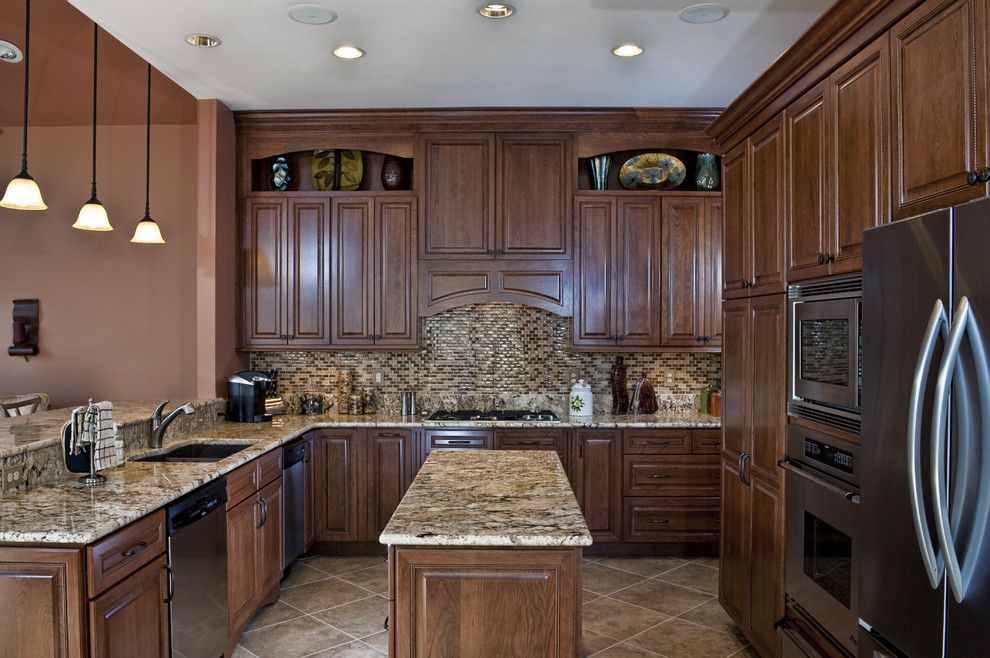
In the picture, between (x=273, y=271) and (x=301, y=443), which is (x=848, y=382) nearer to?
(x=301, y=443)

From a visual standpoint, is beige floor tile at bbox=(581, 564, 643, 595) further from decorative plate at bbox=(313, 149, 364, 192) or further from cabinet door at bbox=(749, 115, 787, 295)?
decorative plate at bbox=(313, 149, 364, 192)

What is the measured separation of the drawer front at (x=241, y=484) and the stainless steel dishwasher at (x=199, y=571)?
86mm

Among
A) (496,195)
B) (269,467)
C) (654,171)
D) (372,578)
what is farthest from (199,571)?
(654,171)

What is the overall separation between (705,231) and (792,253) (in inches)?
83.4

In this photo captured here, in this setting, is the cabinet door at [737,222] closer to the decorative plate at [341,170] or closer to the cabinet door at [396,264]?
the cabinet door at [396,264]

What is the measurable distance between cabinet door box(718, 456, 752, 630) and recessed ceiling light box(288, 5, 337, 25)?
2847 millimetres

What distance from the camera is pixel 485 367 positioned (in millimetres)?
4949

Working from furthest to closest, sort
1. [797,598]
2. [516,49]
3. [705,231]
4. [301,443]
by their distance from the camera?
[705,231], [301,443], [516,49], [797,598]

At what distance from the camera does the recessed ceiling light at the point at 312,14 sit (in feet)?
9.88

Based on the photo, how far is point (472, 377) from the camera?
4.95 meters

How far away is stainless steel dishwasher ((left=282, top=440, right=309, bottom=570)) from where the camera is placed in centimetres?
379

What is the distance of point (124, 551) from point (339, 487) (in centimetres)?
223

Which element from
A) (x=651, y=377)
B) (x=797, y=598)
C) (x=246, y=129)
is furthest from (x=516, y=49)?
(x=797, y=598)

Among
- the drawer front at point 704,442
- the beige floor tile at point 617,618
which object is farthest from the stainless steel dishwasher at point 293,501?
the drawer front at point 704,442
